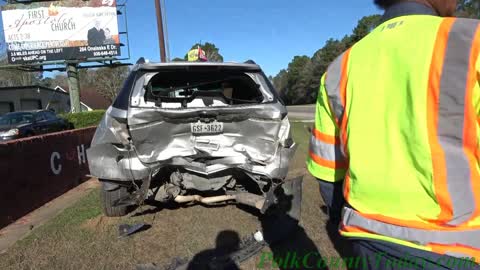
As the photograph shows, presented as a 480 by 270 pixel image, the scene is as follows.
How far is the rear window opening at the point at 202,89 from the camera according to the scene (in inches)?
182

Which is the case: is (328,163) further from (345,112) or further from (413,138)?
(413,138)

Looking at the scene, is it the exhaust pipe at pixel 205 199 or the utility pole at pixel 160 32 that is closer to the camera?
the exhaust pipe at pixel 205 199

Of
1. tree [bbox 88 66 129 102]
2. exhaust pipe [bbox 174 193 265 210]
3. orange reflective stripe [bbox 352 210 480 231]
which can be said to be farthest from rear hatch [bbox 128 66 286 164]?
tree [bbox 88 66 129 102]

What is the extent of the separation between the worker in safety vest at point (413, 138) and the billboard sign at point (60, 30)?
26.3 m

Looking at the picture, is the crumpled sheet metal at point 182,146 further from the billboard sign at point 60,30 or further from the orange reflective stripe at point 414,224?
the billboard sign at point 60,30

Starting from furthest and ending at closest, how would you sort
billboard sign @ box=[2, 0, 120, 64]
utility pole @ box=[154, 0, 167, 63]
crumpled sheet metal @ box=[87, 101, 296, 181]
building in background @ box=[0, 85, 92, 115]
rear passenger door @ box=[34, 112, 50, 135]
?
building in background @ box=[0, 85, 92, 115] → billboard sign @ box=[2, 0, 120, 64] → utility pole @ box=[154, 0, 167, 63] → rear passenger door @ box=[34, 112, 50, 135] → crumpled sheet metal @ box=[87, 101, 296, 181]

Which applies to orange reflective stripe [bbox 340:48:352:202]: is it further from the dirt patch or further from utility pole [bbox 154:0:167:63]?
utility pole [bbox 154:0:167:63]

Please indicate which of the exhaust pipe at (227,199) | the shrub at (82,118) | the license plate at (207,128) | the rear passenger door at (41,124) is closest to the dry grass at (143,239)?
the exhaust pipe at (227,199)

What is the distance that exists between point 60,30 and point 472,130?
91.8ft

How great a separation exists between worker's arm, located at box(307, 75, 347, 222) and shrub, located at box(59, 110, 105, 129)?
2136cm

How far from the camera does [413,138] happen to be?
1229 mm

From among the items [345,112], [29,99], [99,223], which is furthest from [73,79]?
[345,112]

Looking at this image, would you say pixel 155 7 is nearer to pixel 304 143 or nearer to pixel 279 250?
pixel 304 143

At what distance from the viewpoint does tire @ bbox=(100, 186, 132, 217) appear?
442 centimetres
